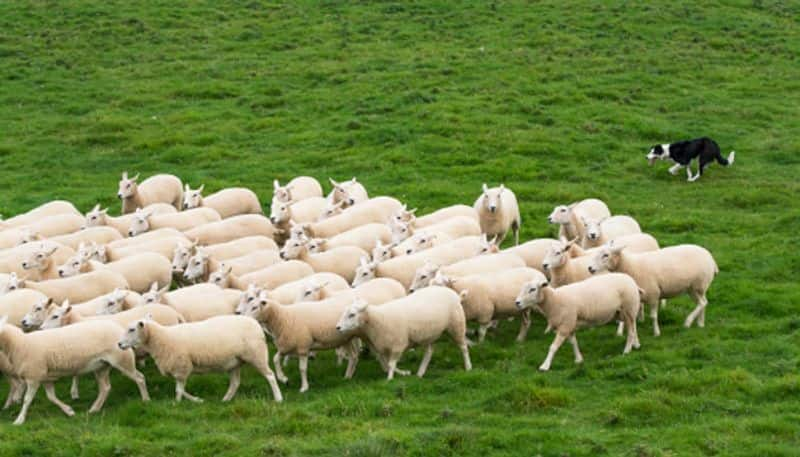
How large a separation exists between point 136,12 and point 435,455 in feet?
117

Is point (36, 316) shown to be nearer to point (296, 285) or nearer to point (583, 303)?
point (296, 285)

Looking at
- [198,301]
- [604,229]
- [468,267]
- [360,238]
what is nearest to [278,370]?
[198,301]

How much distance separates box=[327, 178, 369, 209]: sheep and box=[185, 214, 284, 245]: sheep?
1.84 m

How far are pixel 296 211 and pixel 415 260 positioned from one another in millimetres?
5016

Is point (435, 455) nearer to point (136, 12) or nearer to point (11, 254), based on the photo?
point (11, 254)

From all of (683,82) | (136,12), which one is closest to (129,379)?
(683,82)

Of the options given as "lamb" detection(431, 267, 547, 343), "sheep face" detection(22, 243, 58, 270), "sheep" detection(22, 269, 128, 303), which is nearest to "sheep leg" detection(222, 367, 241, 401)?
"lamb" detection(431, 267, 547, 343)

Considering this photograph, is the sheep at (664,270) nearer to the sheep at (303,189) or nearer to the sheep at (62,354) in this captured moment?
the sheep at (62,354)

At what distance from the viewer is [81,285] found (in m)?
17.2

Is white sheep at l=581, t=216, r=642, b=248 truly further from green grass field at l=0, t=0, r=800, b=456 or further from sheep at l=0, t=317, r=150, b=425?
sheep at l=0, t=317, r=150, b=425

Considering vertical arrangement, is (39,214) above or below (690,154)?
below

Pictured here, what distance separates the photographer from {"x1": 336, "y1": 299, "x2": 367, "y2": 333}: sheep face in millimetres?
14836

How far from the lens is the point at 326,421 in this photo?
1327 centimetres

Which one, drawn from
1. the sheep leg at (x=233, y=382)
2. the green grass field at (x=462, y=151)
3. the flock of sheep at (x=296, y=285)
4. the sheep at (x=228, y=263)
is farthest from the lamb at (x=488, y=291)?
the sheep at (x=228, y=263)
